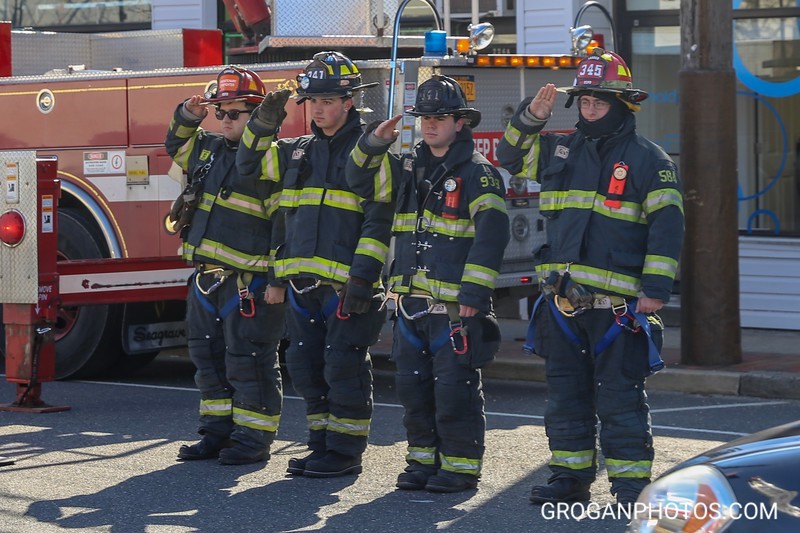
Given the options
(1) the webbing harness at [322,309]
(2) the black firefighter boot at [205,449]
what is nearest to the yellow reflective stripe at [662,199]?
(1) the webbing harness at [322,309]

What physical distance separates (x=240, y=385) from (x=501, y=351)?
4126mm

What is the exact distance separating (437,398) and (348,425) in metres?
0.63

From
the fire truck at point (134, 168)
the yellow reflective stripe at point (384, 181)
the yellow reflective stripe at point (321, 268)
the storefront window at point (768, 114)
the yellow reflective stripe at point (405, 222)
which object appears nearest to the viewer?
the yellow reflective stripe at point (405, 222)

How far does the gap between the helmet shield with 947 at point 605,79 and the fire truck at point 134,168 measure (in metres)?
3.23

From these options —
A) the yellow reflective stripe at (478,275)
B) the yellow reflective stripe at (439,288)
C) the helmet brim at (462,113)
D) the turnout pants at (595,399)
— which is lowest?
the turnout pants at (595,399)

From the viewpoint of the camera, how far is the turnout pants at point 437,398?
6402 mm

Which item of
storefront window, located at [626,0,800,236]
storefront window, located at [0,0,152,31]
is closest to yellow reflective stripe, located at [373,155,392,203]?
storefront window, located at [626,0,800,236]

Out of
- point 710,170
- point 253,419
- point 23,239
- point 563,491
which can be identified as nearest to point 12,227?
point 23,239

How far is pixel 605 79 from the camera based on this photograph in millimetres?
6016

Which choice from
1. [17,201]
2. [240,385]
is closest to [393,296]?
[240,385]

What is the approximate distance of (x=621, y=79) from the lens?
19.8 ft

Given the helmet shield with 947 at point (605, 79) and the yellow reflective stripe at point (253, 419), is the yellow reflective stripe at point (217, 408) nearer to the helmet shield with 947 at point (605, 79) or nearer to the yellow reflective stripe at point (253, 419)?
the yellow reflective stripe at point (253, 419)

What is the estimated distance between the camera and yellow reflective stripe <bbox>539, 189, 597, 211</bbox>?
6.02 metres

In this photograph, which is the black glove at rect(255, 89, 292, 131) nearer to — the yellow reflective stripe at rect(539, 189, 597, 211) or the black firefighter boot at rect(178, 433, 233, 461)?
the yellow reflective stripe at rect(539, 189, 597, 211)
